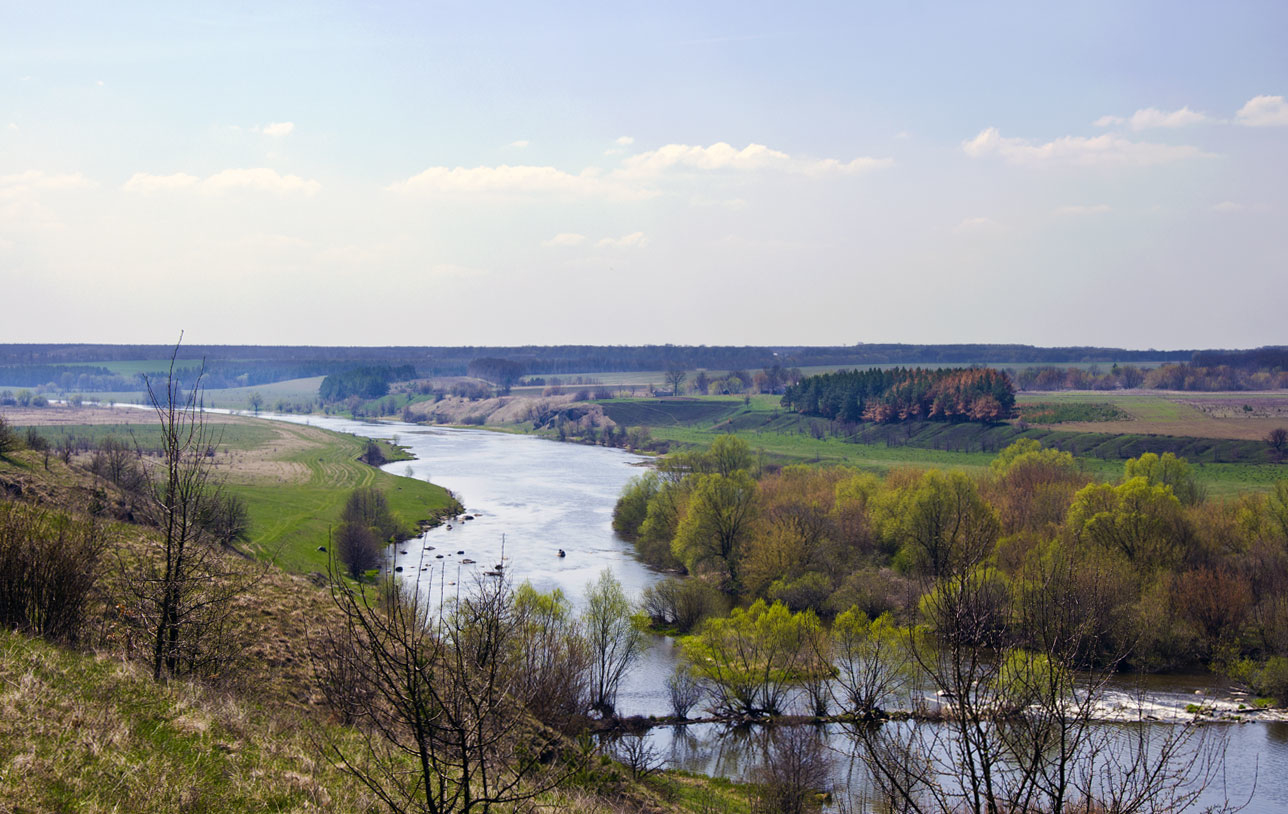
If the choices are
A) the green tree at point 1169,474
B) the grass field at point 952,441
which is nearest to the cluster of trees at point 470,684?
the green tree at point 1169,474

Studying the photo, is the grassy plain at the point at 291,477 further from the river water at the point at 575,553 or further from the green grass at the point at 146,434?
the river water at the point at 575,553

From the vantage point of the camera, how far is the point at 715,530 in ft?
150

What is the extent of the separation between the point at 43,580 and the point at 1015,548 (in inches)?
1501

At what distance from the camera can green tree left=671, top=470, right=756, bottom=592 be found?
149 feet

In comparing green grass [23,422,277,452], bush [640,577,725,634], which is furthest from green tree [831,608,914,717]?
green grass [23,422,277,452]

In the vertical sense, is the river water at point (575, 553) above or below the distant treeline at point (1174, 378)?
below

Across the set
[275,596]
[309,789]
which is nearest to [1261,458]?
[275,596]

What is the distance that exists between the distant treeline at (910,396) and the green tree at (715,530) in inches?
2241

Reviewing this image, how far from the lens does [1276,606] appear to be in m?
33.7

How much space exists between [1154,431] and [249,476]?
75871 millimetres

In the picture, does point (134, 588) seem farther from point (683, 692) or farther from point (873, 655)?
point (873, 655)

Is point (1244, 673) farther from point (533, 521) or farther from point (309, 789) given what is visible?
point (533, 521)

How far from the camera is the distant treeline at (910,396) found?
3767 inches

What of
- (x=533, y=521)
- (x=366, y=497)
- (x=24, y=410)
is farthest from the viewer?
(x=24, y=410)
